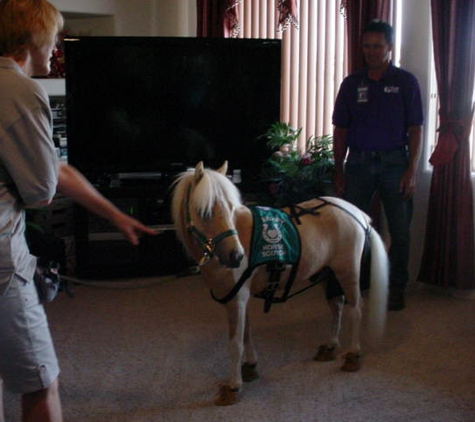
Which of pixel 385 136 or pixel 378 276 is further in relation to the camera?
pixel 385 136

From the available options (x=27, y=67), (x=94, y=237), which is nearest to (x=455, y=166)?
(x=94, y=237)

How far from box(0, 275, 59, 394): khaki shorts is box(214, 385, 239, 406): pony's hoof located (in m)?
1.06

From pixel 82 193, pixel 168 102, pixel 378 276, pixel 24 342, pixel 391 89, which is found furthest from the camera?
pixel 168 102

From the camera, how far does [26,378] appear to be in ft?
5.14

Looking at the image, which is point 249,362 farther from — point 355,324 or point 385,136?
point 385,136

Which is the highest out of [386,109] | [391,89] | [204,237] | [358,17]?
[358,17]

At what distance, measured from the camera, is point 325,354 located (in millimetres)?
2953

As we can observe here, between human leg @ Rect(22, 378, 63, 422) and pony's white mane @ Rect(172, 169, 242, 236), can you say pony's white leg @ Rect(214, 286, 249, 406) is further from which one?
human leg @ Rect(22, 378, 63, 422)

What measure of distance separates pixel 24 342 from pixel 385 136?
2.59 meters

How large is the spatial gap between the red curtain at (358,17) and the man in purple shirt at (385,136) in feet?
1.46

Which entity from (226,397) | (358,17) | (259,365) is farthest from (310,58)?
(226,397)

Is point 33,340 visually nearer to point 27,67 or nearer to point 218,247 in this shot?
point 27,67

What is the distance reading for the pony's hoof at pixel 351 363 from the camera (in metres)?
2.83

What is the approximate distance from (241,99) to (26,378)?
3224 mm
